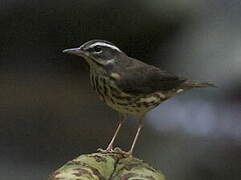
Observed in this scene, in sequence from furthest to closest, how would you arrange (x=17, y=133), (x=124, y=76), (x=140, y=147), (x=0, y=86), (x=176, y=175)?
(x=0, y=86) < (x=17, y=133) < (x=140, y=147) < (x=176, y=175) < (x=124, y=76)

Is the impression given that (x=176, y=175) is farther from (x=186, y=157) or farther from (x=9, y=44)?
(x=9, y=44)

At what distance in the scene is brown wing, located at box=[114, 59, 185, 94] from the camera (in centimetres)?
247

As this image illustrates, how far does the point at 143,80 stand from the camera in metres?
2.49

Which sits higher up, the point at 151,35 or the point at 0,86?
the point at 151,35

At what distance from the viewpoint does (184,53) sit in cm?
509

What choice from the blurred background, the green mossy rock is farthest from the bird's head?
the blurred background

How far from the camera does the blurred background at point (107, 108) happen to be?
4594mm

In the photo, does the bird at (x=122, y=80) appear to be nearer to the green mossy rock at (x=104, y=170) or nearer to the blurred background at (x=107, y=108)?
the green mossy rock at (x=104, y=170)

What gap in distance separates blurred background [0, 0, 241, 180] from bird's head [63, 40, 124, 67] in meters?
1.87

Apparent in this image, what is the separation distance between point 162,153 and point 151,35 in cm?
108

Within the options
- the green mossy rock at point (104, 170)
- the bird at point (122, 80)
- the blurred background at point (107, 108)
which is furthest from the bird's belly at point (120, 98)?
the blurred background at point (107, 108)

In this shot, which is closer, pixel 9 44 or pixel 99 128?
pixel 99 128

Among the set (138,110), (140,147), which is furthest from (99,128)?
(138,110)

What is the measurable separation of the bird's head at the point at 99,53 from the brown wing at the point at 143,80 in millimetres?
61
